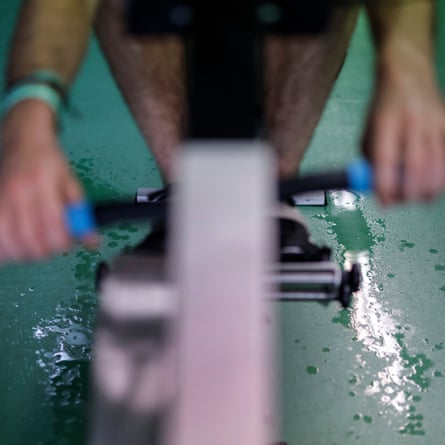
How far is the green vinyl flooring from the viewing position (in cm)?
119

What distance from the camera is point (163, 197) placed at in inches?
41.4

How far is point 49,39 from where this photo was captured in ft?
2.58

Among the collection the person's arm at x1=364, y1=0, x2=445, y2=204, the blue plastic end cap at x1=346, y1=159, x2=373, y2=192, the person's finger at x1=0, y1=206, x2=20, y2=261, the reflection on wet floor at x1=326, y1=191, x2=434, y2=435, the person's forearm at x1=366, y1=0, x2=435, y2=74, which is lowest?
the reflection on wet floor at x1=326, y1=191, x2=434, y2=435

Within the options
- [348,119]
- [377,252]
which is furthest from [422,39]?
[348,119]

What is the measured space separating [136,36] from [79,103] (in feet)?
4.98

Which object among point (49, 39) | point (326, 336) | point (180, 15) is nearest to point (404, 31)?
point (180, 15)

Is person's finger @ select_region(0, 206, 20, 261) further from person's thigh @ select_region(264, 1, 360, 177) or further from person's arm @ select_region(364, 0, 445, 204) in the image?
person's thigh @ select_region(264, 1, 360, 177)

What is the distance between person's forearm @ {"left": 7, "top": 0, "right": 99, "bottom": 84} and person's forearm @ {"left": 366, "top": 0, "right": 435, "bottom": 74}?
0.39m

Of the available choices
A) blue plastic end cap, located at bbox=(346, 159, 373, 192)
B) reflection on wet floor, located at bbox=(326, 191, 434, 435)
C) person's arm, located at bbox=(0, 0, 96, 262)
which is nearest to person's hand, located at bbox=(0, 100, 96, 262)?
person's arm, located at bbox=(0, 0, 96, 262)

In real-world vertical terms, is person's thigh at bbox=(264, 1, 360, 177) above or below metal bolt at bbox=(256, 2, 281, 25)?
below

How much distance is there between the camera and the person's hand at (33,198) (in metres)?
0.60

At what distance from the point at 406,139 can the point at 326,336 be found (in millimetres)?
771

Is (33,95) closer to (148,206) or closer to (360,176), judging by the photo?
(148,206)

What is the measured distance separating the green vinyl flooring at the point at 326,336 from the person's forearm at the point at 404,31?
0.70 m
